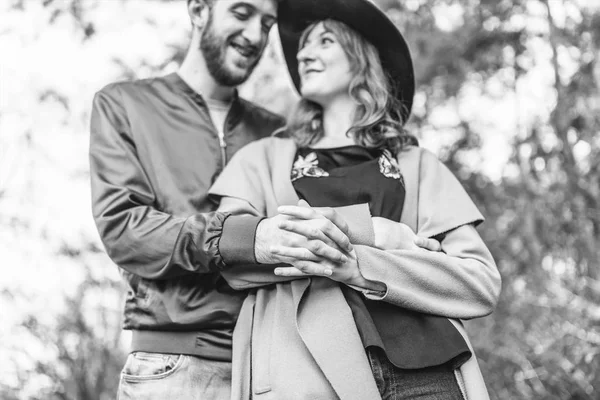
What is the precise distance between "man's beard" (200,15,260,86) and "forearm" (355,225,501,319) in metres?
1.06

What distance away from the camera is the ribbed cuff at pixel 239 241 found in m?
1.91

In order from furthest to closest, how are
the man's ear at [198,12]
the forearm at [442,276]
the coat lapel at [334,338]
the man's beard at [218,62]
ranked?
the man's ear at [198,12] < the man's beard at [218,62] < the forearm at [442,276] < the coat lapel at [334,338]

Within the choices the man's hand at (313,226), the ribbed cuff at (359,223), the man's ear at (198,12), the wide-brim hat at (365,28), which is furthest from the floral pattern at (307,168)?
the man's ear at (198,12)

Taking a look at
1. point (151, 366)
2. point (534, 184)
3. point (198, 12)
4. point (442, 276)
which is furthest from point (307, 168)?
point (534, 184)

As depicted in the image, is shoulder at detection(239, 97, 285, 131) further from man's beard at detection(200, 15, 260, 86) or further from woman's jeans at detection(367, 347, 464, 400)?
woman's jeans at detection(367, 347, 464, 400)

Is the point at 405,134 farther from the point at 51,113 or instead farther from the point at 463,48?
the point at 463,48

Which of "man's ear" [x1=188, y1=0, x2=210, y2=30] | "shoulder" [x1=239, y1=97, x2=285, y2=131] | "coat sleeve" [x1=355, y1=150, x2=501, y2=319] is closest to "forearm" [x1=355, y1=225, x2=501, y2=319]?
"coat sleeve" [x1=355, y1=150, x2=501, y2=319]

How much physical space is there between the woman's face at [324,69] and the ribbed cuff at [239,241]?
2.11 ft

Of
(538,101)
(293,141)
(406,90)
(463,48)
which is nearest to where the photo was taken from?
(293,141)

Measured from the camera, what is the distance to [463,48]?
6426 millimetres

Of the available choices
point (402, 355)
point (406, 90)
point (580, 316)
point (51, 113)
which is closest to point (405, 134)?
point (406, 90)

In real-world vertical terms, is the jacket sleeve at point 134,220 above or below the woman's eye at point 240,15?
below

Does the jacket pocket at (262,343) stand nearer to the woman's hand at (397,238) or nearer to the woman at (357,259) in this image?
the woman at (357,259)

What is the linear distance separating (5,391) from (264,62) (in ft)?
10.7
